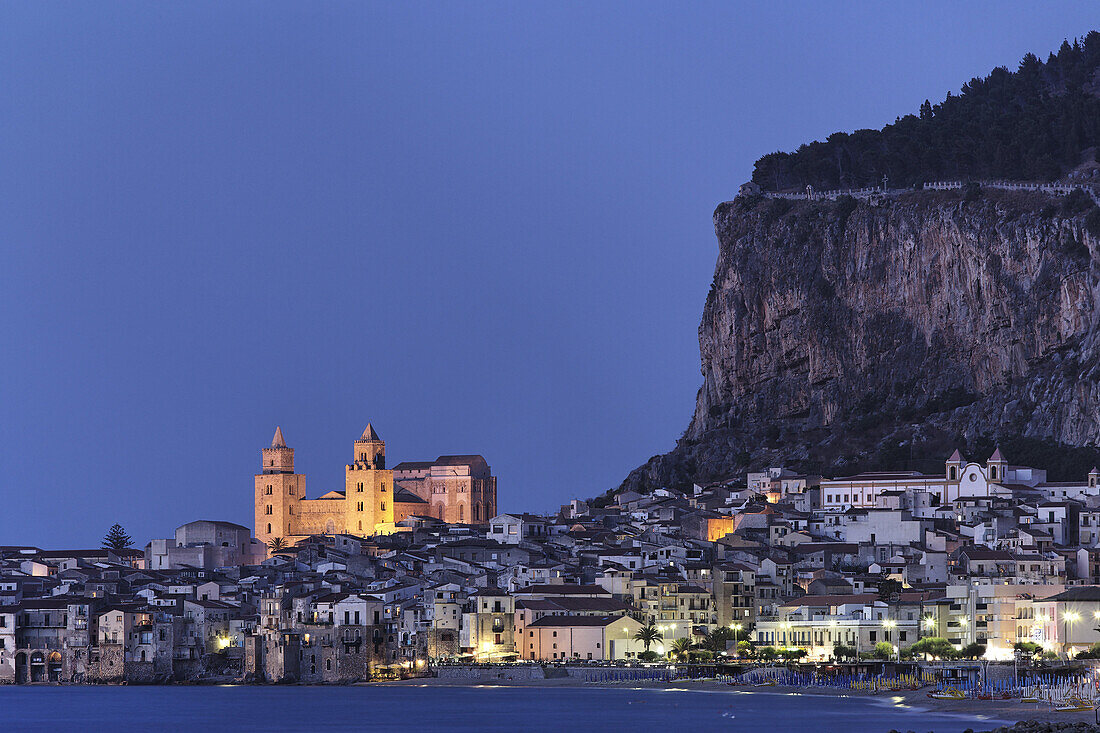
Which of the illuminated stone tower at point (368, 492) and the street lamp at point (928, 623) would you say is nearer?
the street lamp at point (928, 623)

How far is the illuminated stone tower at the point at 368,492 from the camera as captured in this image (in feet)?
518

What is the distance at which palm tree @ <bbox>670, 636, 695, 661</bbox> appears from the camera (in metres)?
94.4

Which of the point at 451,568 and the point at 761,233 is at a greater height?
the point at 761,233

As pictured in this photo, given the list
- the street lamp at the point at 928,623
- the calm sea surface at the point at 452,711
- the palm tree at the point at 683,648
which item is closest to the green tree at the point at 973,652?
the street lamp at the point at 928,623

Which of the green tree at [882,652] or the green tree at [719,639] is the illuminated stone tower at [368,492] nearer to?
the green tree at [719,639]

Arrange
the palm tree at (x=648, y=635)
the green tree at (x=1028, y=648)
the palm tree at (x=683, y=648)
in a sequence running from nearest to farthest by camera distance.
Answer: the green tree at (x=1028, y=648)
the palm tree at (x=683, y=648)
the palm tree at (x=648, y=635)

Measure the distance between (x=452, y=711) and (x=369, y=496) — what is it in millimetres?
78331

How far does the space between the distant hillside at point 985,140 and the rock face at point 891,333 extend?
260 inches

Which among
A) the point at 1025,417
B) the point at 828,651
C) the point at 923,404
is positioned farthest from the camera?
the point at 923,404

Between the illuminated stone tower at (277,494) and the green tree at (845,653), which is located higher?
the illuminated stone tower at (277,494)

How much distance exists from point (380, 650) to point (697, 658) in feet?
44.8

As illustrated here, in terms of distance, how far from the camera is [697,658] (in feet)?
308

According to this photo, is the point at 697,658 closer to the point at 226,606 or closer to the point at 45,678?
the point at 226,606

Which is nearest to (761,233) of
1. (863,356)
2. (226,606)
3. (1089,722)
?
(863,356)
